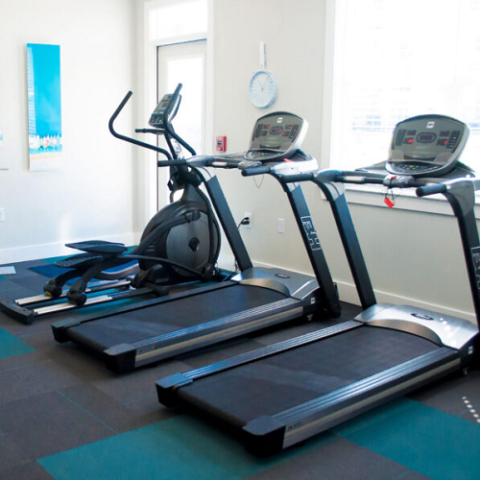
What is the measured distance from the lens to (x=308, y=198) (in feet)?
17.1

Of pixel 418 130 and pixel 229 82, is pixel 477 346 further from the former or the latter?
pixel 229 82

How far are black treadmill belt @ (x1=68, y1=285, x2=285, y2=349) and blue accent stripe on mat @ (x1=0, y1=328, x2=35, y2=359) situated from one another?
318 millimetres

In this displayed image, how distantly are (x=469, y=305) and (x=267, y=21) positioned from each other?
116 inches

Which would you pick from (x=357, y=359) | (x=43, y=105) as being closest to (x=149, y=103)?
(x=43, y=105)

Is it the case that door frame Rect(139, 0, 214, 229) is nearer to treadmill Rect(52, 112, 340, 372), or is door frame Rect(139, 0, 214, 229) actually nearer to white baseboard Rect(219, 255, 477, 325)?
treadmill Rect(52, 112, 340, 372)

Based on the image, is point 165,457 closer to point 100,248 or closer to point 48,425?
point 48,425

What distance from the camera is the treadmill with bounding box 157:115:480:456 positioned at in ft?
8.98

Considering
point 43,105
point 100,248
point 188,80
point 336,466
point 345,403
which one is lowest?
point 336,466

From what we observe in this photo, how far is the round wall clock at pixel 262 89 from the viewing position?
5316 mm

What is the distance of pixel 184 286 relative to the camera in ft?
17.4

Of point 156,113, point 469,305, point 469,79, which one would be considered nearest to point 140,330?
point 156,113

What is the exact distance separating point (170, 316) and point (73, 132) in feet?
9.94

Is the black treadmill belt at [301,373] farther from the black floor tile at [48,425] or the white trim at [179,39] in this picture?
the white trim at [179,39]

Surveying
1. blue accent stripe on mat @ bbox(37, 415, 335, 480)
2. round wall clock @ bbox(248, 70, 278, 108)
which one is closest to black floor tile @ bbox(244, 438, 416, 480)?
blue accent stripe on mat @ bbox(37, 415, 335, 480)
